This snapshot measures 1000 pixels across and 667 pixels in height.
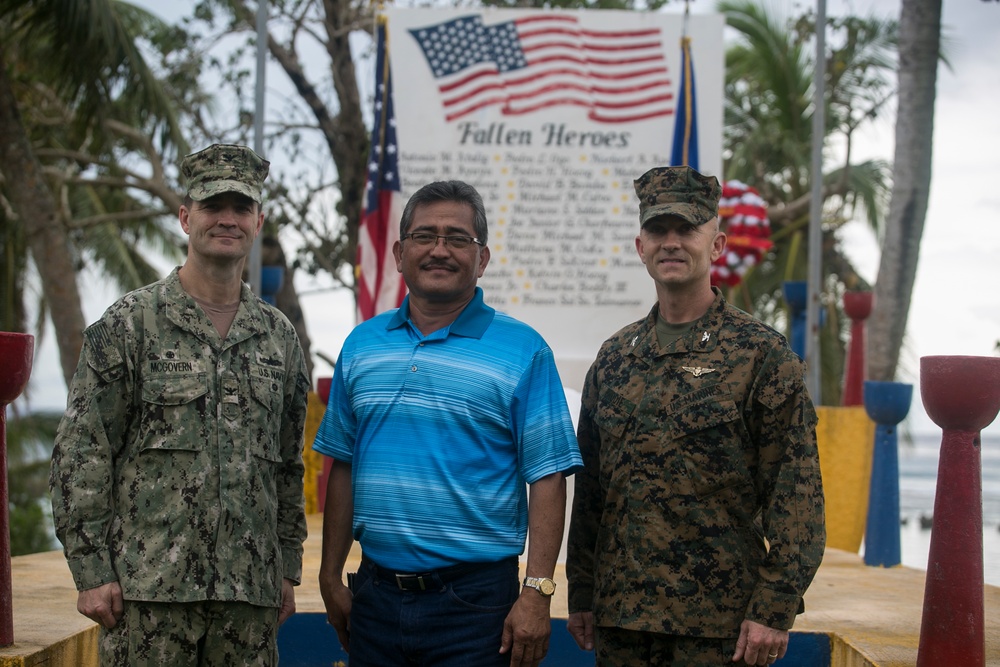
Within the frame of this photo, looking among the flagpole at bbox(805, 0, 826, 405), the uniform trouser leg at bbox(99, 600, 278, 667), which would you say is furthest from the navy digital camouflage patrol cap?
the flagpole at bbox(805, 0, 826, 405)

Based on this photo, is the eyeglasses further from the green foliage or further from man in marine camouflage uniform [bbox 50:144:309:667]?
the green foliage

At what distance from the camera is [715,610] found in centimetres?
268

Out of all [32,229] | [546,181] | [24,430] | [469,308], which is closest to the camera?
[469,308]

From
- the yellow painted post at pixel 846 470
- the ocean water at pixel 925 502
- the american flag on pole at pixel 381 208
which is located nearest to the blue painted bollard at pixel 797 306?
the yellow painted post at pixel 846 470

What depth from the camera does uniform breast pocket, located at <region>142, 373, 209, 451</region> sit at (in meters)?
2.67

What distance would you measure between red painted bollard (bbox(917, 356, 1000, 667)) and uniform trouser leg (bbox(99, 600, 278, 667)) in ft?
6.48

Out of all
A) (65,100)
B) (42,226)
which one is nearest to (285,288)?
(42,226)

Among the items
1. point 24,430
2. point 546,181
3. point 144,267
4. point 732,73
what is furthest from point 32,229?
point 732,73

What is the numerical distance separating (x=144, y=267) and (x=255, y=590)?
16.3 metres

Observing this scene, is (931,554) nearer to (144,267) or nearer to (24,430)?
(24,430)

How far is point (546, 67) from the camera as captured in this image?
669 cm

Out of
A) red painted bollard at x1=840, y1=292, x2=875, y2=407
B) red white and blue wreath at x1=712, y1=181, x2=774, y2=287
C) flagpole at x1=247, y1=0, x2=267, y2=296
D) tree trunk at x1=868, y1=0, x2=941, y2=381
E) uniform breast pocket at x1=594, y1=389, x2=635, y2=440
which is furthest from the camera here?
tree trunk at x1=868, y1=0, x2=941, y2=381

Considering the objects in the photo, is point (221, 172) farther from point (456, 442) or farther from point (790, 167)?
point (790, 167)

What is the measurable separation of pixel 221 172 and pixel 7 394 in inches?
40.8
